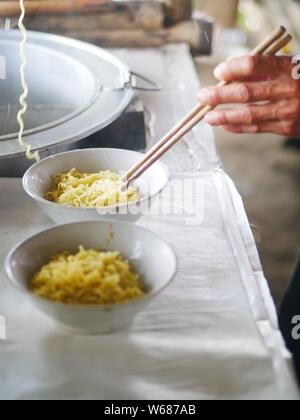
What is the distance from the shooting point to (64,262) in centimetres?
119

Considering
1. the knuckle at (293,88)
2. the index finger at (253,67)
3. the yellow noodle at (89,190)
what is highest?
the index finger at (253,67)

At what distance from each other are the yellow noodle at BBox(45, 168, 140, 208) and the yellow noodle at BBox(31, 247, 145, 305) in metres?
0.26

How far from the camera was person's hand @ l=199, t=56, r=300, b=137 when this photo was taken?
4.70ft

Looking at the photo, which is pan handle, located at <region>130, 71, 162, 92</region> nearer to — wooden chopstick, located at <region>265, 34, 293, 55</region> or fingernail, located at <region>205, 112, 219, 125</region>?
fingernail, located at <region>205, 112, 219, 125</region>

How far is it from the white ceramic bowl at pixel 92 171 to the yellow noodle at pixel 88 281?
199 millimetres

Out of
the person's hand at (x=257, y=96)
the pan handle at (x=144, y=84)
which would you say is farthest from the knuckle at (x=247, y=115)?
the pan handle at (x=144, y=84)

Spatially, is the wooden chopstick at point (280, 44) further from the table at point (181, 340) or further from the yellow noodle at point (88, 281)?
the yellow noodle at point (88, 281)

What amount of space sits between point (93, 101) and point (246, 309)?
1.09 metres

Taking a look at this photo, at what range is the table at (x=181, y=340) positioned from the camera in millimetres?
1042

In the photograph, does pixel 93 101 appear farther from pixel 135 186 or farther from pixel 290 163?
pixel 290 163

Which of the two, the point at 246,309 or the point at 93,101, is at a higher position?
the point at 93,101

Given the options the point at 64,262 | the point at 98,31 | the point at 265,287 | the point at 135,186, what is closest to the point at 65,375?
the point at 64,262

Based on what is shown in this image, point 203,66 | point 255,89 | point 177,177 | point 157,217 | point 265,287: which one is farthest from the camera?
point 203,66

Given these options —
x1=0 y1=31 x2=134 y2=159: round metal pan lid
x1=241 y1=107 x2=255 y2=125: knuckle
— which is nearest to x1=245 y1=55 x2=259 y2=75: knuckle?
x1=241 y1=107 x2=255 y2=125: knuckle
